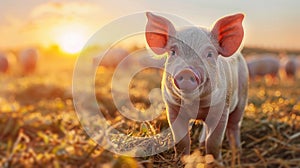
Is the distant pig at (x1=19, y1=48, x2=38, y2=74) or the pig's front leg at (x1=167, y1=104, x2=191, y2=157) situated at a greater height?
the distant pig at (x1=19, y1=48, x2=38, y2=74)

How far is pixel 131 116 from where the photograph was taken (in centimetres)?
433

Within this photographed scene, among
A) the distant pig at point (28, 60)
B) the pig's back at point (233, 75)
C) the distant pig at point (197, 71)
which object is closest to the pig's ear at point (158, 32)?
the distant pig at point (197, 71)

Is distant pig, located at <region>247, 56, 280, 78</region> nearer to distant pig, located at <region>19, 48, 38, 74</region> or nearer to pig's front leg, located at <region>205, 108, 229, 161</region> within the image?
distant pig, located at <region>19, 48, 38, 74</region>

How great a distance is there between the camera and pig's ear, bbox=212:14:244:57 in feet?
10.7

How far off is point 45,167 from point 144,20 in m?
1.21

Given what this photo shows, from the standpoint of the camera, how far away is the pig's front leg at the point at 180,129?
3.04 metres

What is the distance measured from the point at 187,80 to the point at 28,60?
20951 mm

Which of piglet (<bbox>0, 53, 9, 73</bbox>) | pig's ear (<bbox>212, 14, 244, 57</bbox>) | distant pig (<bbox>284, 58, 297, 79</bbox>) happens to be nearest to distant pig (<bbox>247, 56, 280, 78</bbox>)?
distant pig (<bbox>284, 58, 297, 79</bbox>)

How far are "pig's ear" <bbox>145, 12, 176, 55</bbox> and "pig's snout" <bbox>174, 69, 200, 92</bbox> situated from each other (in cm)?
48

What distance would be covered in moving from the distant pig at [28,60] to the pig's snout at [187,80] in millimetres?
20107

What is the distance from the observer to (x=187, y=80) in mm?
2670

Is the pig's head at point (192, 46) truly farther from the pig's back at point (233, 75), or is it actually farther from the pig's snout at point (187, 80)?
the pig's back at point (233, 75)

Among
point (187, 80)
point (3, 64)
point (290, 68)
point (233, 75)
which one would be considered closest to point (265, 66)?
point (290, 68)

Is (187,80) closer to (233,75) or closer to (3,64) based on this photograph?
(233,75)
